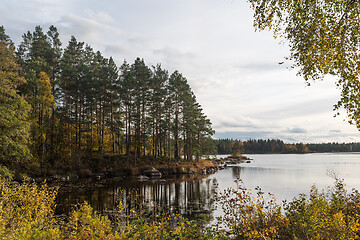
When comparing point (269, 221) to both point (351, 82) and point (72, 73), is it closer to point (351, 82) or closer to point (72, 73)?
point (351, 82)

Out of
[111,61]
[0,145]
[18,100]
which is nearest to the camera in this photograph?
[0,145]

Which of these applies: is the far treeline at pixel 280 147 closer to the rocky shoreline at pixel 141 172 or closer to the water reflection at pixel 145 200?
the rocky shoreline at pixel 141 172

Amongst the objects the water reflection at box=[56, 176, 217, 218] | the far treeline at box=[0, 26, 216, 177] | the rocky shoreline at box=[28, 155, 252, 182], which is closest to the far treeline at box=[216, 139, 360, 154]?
the far treeline at box=[0, 26, 216, 177]

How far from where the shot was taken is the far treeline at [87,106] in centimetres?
3008

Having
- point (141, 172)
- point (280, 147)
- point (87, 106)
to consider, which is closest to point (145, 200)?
point (141, 172)

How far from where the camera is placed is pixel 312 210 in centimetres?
726

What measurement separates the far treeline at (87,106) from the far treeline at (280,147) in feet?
393

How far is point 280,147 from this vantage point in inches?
6752

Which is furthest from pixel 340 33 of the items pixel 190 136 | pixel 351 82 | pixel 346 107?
pixel 190 136

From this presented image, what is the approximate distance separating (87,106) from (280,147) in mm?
159132

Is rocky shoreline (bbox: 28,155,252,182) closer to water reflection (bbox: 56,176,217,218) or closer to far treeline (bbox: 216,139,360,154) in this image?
water reflection (bbox: 56,176,217,218)

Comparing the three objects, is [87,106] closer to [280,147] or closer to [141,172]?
[141,172]

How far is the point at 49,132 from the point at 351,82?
109ft

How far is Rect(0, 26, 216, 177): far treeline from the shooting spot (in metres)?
30.1
